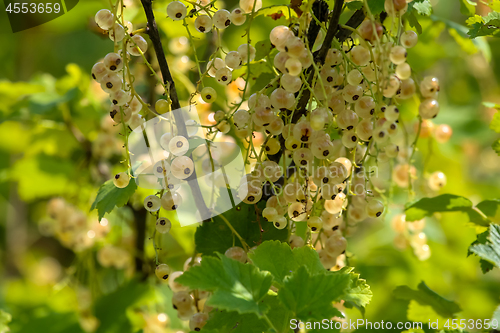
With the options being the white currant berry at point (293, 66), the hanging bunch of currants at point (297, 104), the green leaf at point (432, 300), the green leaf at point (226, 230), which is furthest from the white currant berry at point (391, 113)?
the green leaf at point (432, 300)

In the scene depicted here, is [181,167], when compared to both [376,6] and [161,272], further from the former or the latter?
[376,6]

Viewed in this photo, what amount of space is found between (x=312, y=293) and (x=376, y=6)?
1.06 feet

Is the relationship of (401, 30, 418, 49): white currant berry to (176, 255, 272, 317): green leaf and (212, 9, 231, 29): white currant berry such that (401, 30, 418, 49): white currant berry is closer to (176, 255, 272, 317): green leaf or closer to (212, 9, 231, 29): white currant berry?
(212, 9, 231, 29): white currant berry

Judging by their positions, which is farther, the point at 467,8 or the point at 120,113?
the point at 467,8

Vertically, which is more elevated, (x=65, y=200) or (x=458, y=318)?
(x=458, y=318)

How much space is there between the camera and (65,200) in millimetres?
1084

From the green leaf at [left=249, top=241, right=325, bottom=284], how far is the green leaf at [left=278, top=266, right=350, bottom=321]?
0.04 meters

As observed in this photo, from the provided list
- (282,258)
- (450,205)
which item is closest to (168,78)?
(282,258)

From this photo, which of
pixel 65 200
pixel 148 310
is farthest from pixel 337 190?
pixel 65 200

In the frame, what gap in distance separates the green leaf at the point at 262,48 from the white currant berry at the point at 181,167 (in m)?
0.21

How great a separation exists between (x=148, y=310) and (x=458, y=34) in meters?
0.91

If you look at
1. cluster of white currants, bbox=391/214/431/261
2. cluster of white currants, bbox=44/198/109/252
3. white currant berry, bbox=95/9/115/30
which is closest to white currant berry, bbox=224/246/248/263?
white currant berry, bbox=95/9/115/30

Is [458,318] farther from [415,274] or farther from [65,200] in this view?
[65,200]

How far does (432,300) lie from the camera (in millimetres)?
637
